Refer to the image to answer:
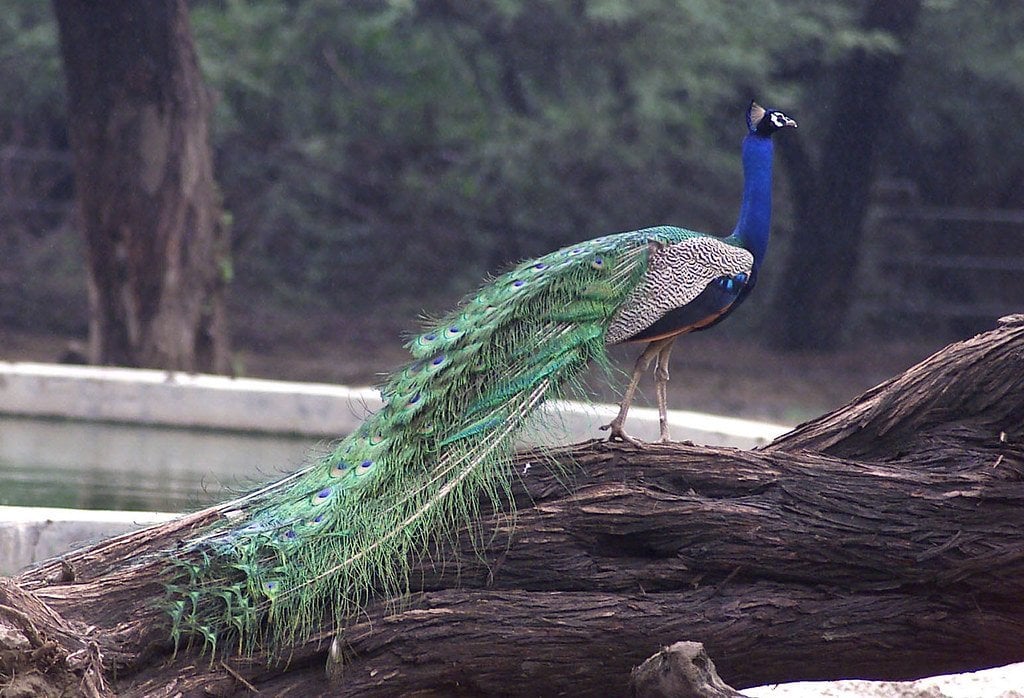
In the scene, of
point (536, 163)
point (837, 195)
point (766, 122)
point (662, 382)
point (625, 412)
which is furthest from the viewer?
point (536, 163)

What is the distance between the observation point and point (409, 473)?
11.6ft

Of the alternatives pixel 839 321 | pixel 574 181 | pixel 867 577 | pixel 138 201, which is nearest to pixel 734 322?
pixel 839 321

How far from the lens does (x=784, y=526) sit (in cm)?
362

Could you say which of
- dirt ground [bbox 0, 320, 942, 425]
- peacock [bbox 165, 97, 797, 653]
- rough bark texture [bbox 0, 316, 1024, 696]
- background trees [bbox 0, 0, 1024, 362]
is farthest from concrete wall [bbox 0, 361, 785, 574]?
background trees [bbox 0, 0, 1024, 362]

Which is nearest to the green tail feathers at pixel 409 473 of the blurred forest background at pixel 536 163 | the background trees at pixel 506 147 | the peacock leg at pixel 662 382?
the peacock leg at pixel 662 382

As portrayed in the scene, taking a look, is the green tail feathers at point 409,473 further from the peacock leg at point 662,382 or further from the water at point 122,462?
the water at point 122,462

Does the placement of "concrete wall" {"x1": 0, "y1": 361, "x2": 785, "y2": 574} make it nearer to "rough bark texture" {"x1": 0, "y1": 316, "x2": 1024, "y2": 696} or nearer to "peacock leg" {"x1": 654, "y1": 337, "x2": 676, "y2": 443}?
"peacock leg" {"x1": 654, "y1": 337, "x2": 676, "y2": 443}

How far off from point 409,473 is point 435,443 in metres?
0.11

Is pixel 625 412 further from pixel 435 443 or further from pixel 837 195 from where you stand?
pixel 837 195

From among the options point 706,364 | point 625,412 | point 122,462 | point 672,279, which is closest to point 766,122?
point 672,279

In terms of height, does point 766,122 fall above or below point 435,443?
above

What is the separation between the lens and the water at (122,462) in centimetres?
643

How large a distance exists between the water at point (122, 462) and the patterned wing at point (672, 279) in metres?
2.87

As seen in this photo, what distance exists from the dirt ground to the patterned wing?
5564 mm
